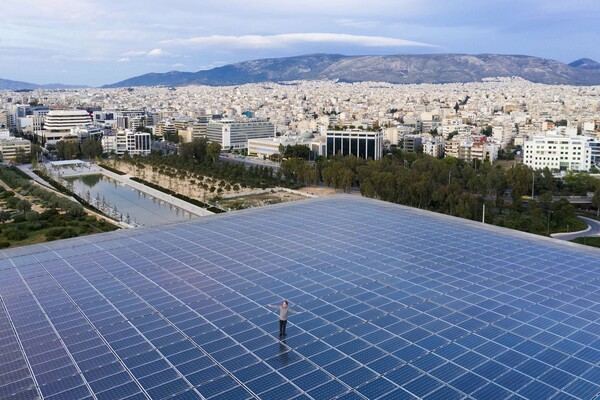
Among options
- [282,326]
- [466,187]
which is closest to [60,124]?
[466,187]

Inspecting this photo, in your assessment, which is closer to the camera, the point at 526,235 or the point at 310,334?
the point at 310,334

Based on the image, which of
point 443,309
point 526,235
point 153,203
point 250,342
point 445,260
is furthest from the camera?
point 153,203

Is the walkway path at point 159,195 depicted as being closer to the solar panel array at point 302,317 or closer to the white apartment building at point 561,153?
the solar panel array at point 302,317

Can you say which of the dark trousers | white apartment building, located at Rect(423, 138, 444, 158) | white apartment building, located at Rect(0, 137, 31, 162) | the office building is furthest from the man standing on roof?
white apartment building, located at Rect(0, 137, 31, 162)

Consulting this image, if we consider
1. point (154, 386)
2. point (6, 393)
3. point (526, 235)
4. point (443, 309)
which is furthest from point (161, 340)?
point (526, 235)

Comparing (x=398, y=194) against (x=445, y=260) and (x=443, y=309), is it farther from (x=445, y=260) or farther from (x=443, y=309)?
(x=443, y=309)

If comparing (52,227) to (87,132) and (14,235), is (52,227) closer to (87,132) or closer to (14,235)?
(14,235)

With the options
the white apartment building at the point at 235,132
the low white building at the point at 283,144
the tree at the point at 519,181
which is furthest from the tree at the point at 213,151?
the tree at the point at 519,181
